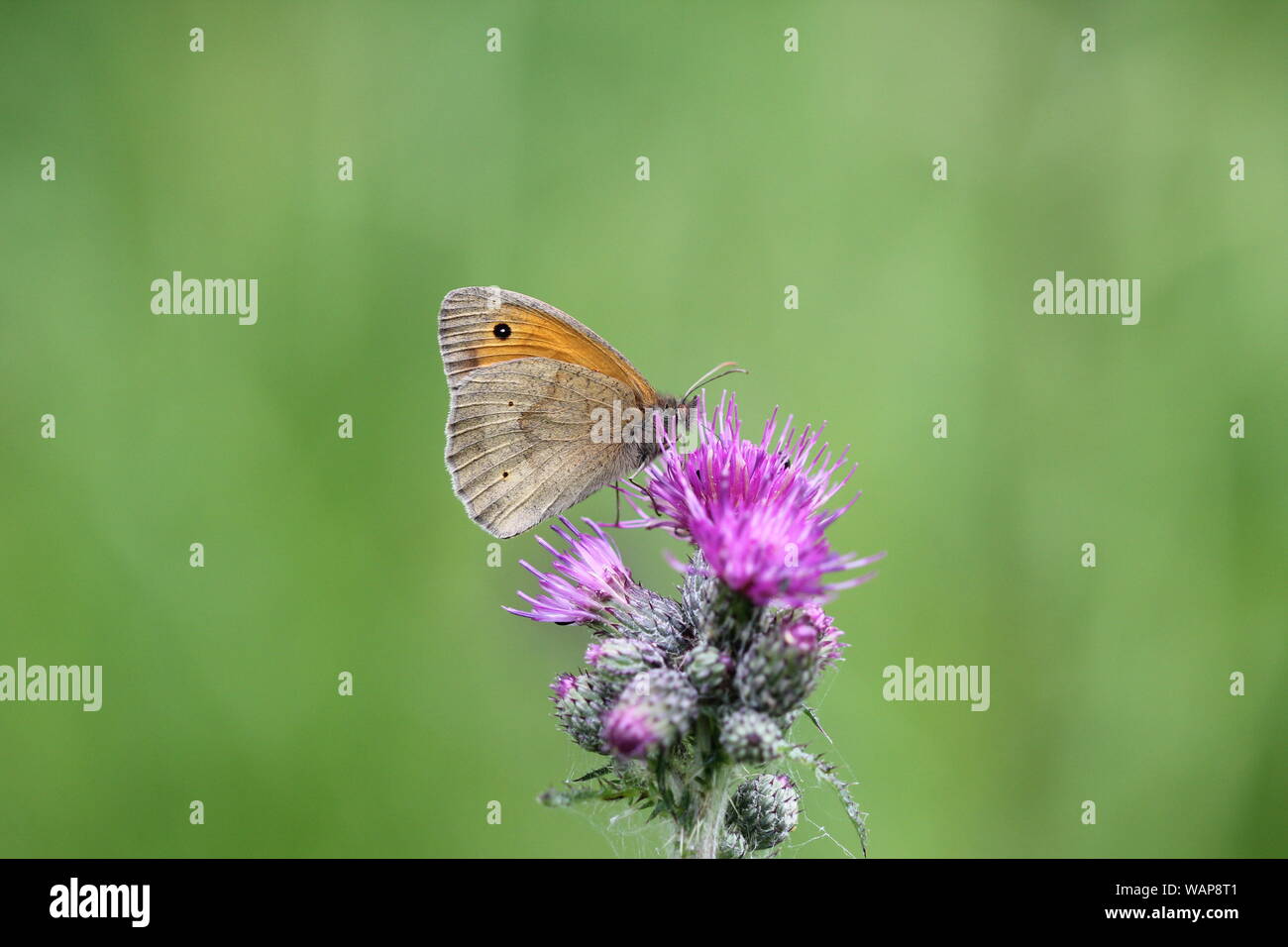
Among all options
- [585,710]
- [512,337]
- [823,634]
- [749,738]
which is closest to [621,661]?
[585,710]

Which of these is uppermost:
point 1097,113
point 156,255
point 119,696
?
point 1097,113

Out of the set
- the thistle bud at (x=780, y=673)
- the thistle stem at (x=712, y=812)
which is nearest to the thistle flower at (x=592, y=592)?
the thistle bud at (x=780, y=673)

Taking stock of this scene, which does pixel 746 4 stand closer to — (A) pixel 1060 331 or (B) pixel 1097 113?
(B) pixel 1097 113

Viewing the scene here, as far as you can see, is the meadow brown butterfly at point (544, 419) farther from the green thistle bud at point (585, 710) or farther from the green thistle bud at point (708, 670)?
the green thistle bud at point (708, 670)

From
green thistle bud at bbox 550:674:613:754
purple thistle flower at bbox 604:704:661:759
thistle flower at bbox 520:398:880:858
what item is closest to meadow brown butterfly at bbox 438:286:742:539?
thistle flower at bbox 520:398:880:858

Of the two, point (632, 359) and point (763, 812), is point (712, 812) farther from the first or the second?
point (632, 359)

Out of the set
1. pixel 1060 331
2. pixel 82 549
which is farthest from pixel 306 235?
pixel 1060 331
